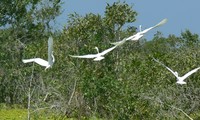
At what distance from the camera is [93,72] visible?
13.2 metres

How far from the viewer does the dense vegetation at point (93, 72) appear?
11422mm

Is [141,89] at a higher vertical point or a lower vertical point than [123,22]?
lower

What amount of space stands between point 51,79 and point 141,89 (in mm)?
6187

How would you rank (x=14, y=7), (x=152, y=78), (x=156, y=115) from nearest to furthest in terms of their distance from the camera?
(x=156, y=115)
(x=152, y=78)
(x=14, y=7)

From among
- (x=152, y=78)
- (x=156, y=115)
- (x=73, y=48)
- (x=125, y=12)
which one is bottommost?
(x=156, y=115)

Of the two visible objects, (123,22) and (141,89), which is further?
(123,22)

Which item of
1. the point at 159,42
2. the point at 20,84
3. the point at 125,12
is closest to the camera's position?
the point at 125,12

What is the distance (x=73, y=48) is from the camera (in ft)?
53.4

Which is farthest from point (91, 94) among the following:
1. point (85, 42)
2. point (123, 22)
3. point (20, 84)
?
point (20, 84)

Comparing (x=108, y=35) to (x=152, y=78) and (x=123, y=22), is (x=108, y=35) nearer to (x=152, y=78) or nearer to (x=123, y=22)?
(x=123, y=22)

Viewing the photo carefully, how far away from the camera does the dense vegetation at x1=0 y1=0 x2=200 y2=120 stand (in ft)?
37.5

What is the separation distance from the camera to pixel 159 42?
2966 cm

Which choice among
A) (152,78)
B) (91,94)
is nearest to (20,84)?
(91,94)

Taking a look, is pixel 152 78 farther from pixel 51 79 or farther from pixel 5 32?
pixel 5 32
